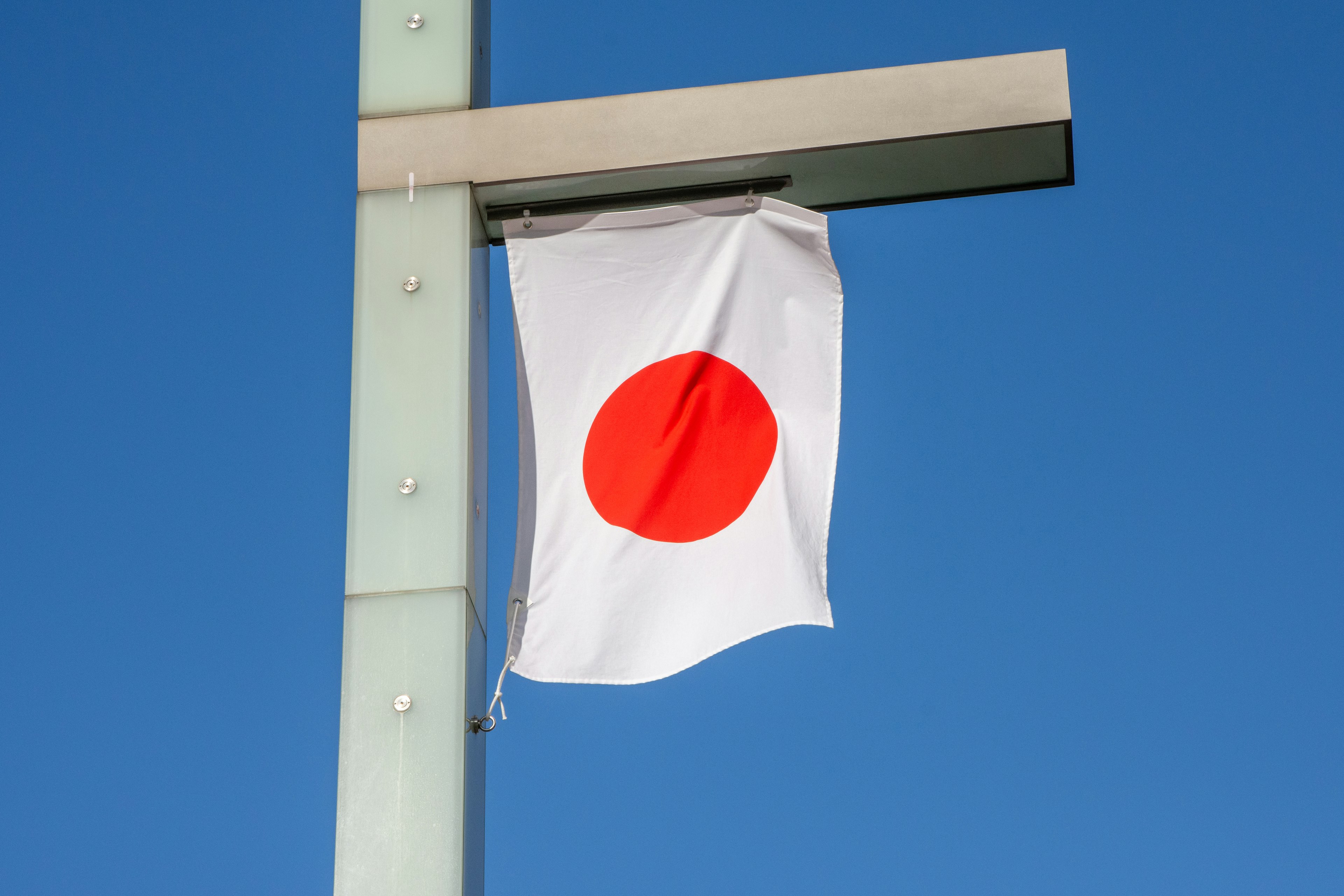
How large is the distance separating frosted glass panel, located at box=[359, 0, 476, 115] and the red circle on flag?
142 centimetres

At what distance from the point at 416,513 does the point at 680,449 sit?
100 centimetres

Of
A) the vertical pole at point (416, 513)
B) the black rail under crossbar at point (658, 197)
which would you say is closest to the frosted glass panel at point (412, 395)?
the vertical pole at point (416, 513)

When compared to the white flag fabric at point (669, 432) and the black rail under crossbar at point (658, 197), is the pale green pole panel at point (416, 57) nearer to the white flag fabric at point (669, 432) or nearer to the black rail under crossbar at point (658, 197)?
the black rail under crossbar at point (658, 197)

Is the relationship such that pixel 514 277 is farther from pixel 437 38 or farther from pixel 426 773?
pixel 426 773

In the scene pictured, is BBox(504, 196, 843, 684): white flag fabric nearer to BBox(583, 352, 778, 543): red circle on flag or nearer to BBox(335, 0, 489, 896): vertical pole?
BBox(583, 352, 778, 543): red circle on flag

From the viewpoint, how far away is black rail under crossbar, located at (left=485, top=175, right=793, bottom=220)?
6.09 m

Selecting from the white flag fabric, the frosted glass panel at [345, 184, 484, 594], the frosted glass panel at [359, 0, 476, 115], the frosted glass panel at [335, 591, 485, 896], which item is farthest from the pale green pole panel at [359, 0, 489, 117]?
the frosted glass panel at [335, 591, 485, 896]

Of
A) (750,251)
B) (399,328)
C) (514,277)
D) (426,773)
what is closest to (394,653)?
(426,773)

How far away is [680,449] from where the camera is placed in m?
5.67

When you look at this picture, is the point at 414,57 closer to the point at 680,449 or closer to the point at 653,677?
the point at 680,449

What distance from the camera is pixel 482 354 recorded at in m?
5.73

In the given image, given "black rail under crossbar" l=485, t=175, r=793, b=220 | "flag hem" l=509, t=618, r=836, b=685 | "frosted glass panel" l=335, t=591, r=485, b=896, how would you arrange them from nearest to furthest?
"frosted glass panel" l=335, t=591, r=485, b=896
"flag hem" l=509, t=618, r=836, b=685
"black rail under crossbar" l=485, t=175, r=793, b=220

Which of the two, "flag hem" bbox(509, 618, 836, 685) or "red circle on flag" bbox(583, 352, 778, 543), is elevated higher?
"red circle on flag" bbox(583, 352, 778, 543)

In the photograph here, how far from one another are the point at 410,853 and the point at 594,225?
8.39 ft
